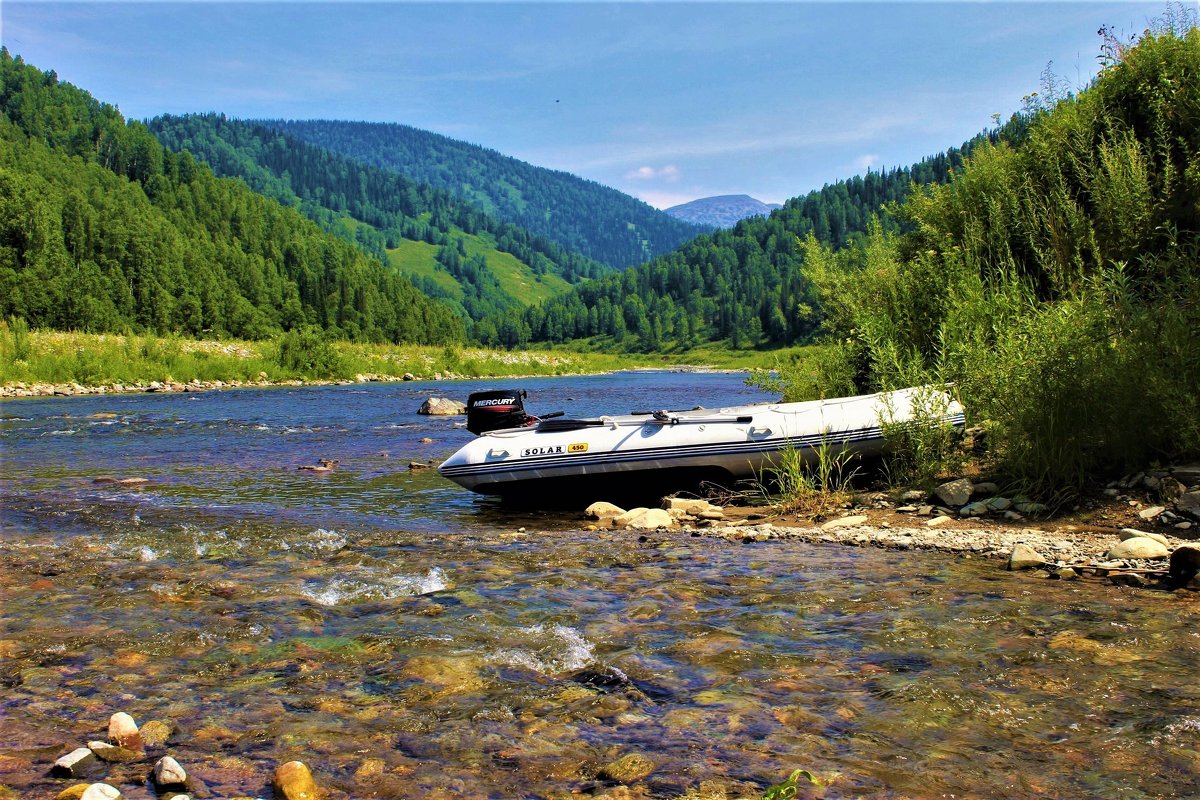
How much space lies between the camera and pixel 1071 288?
10727 mm

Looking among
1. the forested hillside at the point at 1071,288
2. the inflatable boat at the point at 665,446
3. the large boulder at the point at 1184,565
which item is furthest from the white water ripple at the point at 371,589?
the forested hillside at the point at 1071,288

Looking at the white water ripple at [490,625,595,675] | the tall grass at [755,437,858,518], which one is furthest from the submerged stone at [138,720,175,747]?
the tall grass at [755,437,858,518]

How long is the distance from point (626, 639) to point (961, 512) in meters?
5.31

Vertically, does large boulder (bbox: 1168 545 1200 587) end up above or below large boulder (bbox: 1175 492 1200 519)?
below

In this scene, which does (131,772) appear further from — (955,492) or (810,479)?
(810,479)

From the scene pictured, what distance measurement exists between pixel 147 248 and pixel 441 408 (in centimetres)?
7097

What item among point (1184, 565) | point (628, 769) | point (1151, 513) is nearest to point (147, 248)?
point (1151, 513)

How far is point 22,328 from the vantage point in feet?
143

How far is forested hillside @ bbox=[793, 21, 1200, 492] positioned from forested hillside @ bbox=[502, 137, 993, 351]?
13355 cm

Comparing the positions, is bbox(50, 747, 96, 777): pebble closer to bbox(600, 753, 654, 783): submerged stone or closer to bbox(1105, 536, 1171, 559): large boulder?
bbox(600, 753, 654, 783): submerged stone

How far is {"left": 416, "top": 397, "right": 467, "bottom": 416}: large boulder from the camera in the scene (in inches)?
1211

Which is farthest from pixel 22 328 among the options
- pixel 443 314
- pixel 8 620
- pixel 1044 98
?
pixel 443 314

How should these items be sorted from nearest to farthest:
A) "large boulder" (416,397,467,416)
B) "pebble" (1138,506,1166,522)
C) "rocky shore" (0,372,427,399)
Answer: "pebble" (1138,506,1166,522)
"large boulder" (416,397,467,416)
"rocky shore" (0,372,427,399)

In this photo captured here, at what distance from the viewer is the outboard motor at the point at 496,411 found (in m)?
13.8
